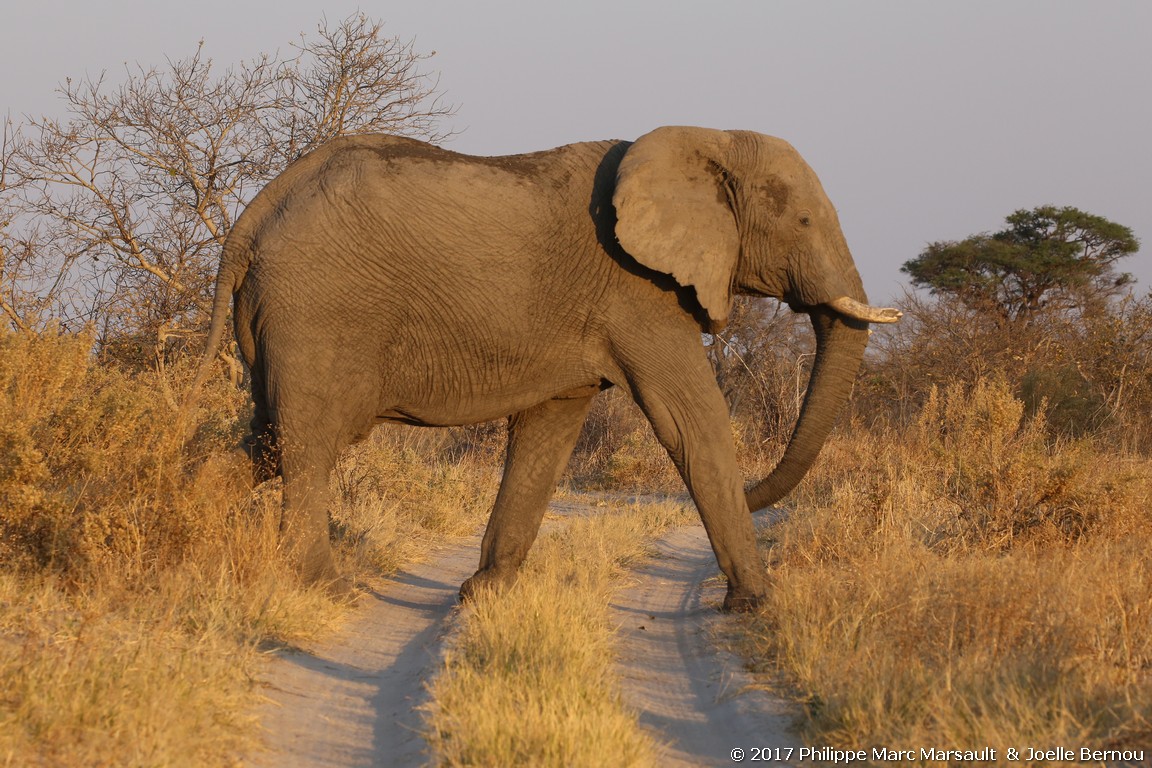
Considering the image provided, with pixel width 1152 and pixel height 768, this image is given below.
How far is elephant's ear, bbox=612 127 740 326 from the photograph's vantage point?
7035mm

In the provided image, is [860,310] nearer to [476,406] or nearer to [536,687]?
[476,406]

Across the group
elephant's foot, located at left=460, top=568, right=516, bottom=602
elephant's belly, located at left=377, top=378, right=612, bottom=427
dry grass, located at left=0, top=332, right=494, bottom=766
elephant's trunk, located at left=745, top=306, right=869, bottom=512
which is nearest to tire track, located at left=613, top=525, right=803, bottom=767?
elephant's foot, located at left=460, top=568, right=516, bottom=602

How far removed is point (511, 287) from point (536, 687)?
9.48 ft

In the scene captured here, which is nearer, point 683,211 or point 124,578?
point 124,578

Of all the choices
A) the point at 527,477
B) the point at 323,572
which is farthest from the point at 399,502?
the point at 323,572

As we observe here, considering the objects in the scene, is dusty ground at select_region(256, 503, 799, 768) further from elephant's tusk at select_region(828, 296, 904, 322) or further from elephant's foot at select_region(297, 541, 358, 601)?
elephant's tusk at select_region(828, 296, 904, 322)

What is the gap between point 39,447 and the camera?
7020mm

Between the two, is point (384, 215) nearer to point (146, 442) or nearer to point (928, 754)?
point (146, 442)

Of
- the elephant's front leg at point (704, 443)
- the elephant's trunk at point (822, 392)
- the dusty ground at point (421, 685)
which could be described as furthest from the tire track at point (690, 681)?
the elephant's trunk at point (822, 392)

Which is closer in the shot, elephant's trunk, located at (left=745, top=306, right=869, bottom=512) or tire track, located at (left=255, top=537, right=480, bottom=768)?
tire track, located at (left=255, top=537, right=480, bottom=768)

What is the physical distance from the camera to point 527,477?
793cm

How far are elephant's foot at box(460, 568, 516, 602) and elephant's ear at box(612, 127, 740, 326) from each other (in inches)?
80.9

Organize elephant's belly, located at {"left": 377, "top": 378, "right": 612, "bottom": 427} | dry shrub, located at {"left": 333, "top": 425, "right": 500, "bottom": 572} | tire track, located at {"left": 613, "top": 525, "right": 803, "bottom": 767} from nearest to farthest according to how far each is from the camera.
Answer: tire track, located at {"left": 613, "top": 525, "right": 803, "bottom": 767} → elephant's belly, located at {"left": 377, "top": 378, "right": 612, "bottom": 427} → dry shrub, located at {"left": 333, "top": 425, "right": 500, "bottom": 572}

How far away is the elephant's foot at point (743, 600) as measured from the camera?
23.1ft
